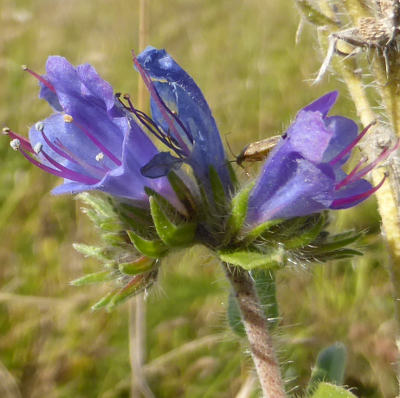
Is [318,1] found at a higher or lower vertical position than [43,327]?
higher

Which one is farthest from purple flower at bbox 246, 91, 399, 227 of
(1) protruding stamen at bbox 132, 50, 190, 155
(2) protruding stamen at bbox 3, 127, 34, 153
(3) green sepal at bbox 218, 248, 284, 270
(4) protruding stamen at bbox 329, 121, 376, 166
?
(2) protruding stamen at bbox 3, 127, 34, 153

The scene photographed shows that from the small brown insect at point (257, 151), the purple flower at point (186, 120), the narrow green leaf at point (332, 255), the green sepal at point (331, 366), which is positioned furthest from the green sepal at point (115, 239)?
the green sepal at point (331, 366)

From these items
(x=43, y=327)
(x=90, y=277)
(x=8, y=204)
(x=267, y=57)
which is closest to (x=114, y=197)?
(x=90, y=277)

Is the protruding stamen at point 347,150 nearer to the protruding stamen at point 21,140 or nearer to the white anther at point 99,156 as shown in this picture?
the white anther at point 99,156

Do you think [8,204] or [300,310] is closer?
[300,310]

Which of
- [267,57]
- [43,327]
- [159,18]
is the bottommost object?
[43,327]

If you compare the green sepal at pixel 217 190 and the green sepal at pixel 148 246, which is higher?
the green sepal at pixel 217 190

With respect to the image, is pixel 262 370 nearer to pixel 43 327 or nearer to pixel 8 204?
pixel 43 327
